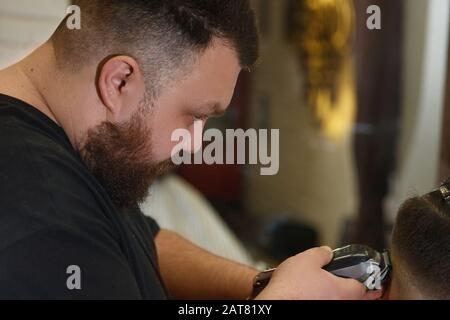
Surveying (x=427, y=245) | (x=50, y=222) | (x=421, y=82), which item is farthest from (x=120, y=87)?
(x=421, y=82)

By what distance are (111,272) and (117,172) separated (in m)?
0.21

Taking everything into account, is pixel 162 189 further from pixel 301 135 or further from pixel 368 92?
pixel 301 135

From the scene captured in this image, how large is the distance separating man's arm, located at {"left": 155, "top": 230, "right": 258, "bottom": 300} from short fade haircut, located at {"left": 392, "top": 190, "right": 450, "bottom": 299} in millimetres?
353

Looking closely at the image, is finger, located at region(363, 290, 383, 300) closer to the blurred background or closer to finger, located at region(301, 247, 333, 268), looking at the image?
finger, located at region(301, 247, 333, 268)

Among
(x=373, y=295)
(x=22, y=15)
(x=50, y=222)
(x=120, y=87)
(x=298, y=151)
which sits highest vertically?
(x=22, y=15)

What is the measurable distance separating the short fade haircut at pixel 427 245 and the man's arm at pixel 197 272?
0.35 meters

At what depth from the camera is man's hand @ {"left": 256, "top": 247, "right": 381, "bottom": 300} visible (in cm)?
75

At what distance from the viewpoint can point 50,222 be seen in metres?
0.72

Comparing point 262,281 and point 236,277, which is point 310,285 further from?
point 236,277

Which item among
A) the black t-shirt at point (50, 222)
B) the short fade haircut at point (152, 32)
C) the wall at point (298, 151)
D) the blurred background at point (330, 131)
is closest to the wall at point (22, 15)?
the blurred background at point (330, 131)

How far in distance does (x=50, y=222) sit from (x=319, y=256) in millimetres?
322

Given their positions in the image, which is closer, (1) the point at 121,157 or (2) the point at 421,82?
(1) the point at 121,157

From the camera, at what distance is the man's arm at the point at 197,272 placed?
3.74ft
